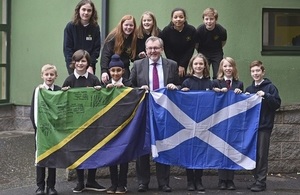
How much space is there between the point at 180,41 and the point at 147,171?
1902 millimetres

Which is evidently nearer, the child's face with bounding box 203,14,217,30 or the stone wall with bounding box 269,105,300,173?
the child's face with bounding box 203,14,217,30

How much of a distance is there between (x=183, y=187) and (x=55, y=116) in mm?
1912

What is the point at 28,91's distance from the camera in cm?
1170

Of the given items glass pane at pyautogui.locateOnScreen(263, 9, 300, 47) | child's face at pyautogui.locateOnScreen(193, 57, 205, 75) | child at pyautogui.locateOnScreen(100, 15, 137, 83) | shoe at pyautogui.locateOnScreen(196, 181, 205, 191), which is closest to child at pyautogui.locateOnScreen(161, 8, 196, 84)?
child at pyautogui.locateOnScreen(100, 15, 137, 83)

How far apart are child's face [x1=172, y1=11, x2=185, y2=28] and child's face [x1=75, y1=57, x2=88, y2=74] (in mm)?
1517

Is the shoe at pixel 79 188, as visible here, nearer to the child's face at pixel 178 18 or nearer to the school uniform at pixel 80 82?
the school uniform at pixel 80 82

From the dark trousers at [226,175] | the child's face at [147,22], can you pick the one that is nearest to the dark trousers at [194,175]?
the dark trousers at [226,175]

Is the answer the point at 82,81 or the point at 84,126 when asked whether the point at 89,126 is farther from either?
the point at 82,81

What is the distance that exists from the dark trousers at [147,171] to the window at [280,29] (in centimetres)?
313

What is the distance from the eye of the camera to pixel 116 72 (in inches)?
323

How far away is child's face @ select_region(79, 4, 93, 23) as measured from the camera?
8.95 m

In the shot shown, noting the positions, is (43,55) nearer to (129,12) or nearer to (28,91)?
(28,91)

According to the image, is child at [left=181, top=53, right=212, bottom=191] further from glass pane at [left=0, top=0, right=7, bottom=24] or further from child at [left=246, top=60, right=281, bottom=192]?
glass pane at [left=0, top=0, right=7, bottom=24]

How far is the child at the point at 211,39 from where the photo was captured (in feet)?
30.6
